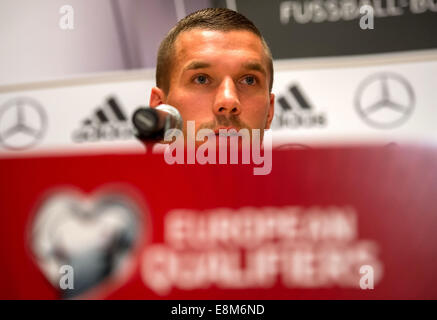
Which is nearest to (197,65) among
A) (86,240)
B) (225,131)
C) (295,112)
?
(225,131)

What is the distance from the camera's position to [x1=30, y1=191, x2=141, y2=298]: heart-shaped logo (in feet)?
2.18

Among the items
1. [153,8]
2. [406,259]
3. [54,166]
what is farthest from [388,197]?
[153,8]

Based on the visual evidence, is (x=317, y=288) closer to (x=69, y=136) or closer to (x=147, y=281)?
(x=147, y=281)

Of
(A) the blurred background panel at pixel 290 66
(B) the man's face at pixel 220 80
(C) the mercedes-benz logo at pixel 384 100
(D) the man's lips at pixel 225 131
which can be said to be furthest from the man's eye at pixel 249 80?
(C) the mercedes-benz logo at pixel 384 100

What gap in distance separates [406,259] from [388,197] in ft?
0.23

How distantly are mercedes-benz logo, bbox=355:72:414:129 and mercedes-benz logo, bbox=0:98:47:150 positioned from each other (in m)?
1.01

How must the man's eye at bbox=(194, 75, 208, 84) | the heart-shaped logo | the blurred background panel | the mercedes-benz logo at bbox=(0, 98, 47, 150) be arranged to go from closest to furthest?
Answer: the heart-shaped logo → the man's eye at bbox=(194, 75, 208, 84) → the blurred background panel → the mercedes-benz logo at bbox=(0, 98, 47, 150)

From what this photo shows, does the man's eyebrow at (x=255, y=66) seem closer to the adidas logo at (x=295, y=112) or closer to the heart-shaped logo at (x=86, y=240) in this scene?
the heart-shaped logo at (x=86, y=240)

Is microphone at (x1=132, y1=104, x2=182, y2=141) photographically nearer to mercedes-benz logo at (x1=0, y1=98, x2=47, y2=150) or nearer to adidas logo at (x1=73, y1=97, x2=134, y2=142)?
adidas logo at (x1=73, y1=97, x2=134, y2=142)

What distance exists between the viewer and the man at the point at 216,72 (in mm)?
761

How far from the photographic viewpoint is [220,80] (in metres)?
0.78

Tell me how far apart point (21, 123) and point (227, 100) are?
1109 millimetres

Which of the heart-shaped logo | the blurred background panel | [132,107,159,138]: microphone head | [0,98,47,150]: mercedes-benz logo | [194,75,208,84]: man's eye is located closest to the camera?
[132,107,159,138]: microphone head

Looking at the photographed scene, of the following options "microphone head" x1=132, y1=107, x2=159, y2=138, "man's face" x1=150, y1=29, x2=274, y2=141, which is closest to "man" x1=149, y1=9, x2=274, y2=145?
"man's face" x1=150, y1=29, x2=274, y2=141
